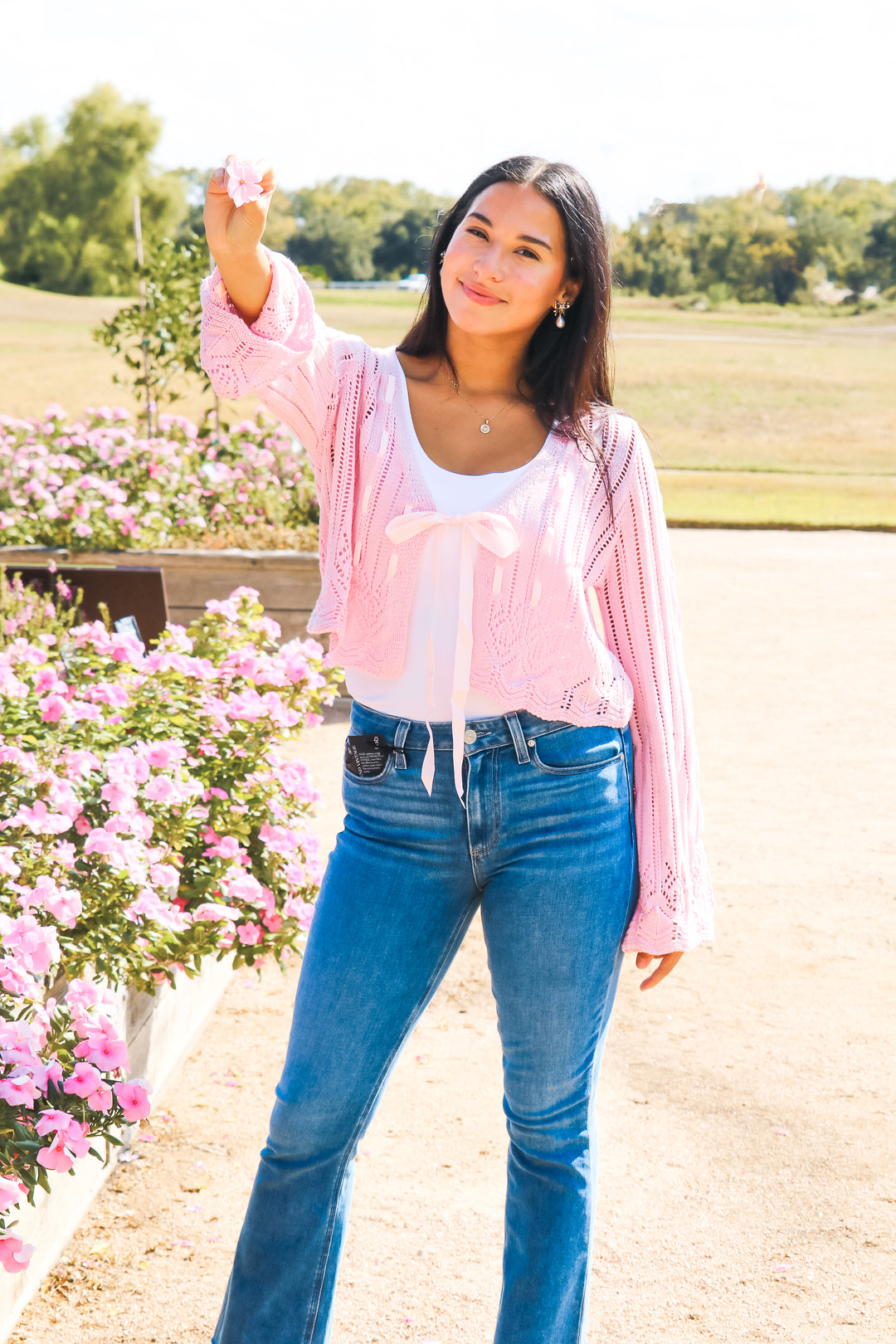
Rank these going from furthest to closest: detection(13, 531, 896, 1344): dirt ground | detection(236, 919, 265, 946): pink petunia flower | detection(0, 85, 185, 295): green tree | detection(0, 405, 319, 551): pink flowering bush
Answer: detection(0, 85, 185, 295): green tree → detection(0, 405, 319, 551): pink flowering bush → detection(236, 919, 265, 946): pink petunia flower → detection(13, 531, 896, 1344): dirt ground

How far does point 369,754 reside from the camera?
170 cm

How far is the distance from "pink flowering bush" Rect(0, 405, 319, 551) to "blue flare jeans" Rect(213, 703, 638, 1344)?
177 inches

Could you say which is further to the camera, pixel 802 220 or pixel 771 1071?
pixel 802 220

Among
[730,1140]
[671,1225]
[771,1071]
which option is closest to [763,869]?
[771,1071]

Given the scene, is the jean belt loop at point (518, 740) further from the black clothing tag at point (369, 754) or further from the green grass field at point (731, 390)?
the green grass field at point (731, 390)

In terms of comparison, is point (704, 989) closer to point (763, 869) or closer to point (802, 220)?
point (763, 869)

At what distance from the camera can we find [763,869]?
14.6 ft

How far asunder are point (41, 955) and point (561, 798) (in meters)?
0.86

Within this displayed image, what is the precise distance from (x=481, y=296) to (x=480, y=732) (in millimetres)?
593

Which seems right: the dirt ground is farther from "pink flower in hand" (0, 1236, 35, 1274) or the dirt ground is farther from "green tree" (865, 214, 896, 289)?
"green tree" (865, 214, 896, 289)

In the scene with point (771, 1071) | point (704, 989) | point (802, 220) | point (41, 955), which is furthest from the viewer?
point (802, 220)

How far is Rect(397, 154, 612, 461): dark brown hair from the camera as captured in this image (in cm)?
178

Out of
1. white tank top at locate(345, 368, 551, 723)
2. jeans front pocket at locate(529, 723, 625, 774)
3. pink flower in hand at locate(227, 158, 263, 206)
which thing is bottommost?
jeans front pocket at locate(529, 723, 625, 774)

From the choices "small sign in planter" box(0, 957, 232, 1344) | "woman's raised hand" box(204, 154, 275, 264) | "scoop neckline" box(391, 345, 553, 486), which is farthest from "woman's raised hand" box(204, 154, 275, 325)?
"small sign in planter" box(0, 957, 232, 1344)
